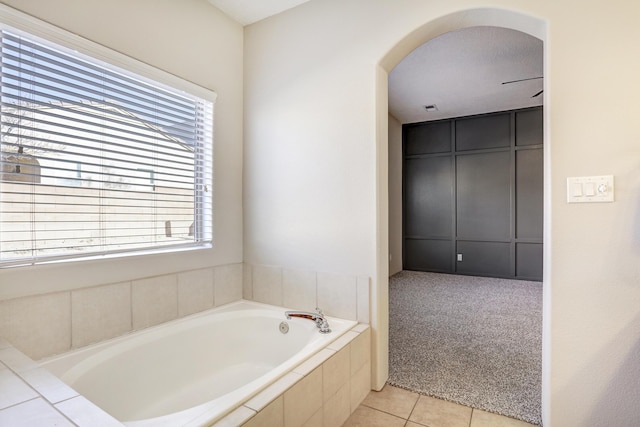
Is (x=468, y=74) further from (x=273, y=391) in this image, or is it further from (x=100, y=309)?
(x=100, y=309)

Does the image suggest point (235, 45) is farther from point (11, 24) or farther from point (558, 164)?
point (558, 164)

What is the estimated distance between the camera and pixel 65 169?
153cm

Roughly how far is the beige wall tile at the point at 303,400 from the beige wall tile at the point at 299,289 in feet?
2.37

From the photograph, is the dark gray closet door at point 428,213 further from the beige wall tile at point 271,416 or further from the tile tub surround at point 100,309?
the beige wall tile at point 271,416

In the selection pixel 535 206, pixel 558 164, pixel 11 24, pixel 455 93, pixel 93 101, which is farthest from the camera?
pixel 535 206

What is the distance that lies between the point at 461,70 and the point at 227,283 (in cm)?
327

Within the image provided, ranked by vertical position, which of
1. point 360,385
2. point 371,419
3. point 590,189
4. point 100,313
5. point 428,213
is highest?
point 590,189

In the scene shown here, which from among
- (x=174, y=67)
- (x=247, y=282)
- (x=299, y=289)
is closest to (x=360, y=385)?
(x=299, y=289)

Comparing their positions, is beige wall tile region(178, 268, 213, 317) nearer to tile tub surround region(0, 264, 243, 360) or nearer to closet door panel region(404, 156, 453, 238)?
tile tub surround region(0, 264, 243, 360)

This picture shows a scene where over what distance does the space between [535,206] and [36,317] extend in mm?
5478

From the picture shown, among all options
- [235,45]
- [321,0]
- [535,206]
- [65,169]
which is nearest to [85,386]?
[65,169]

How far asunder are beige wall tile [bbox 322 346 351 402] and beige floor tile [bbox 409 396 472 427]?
427mm

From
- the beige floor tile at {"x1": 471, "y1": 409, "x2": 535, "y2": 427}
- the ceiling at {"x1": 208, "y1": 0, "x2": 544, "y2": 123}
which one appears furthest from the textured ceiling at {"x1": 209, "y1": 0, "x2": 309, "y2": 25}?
the beige floor tile at {"x1": 471, "y1": 409, "x2": 535, "y2": 427}

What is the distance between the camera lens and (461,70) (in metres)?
3.55
